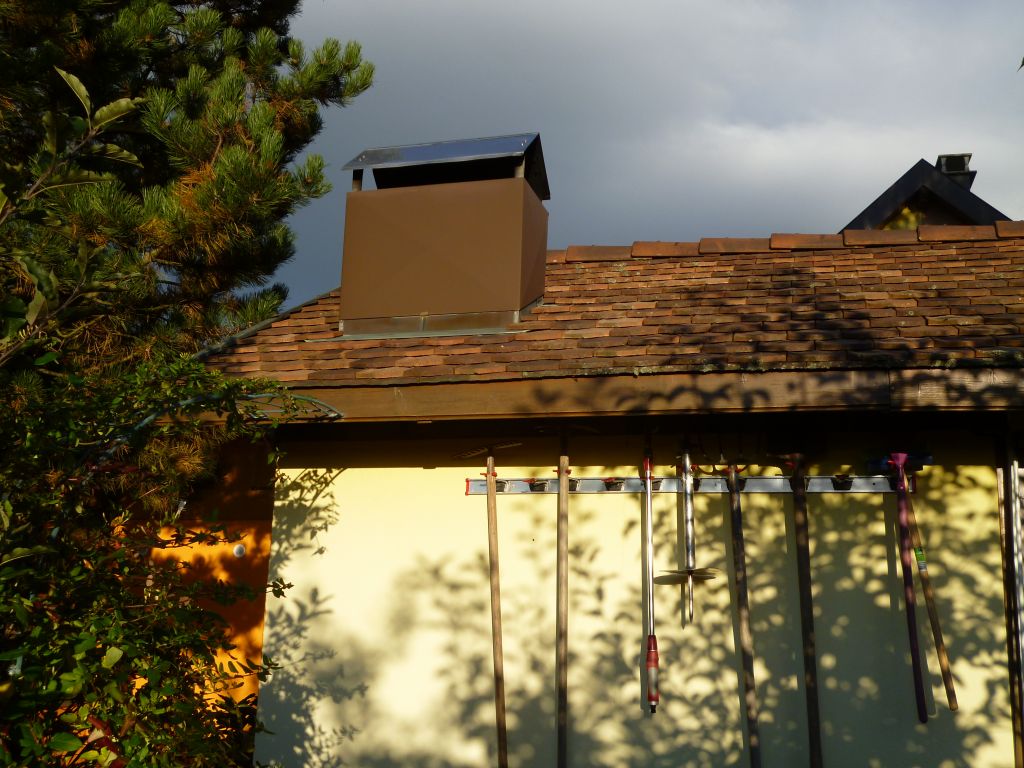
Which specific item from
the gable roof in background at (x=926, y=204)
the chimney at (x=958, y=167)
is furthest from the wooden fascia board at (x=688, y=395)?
the chimney at (x=958, y=167)

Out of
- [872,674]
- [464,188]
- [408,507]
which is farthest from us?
[464,188]

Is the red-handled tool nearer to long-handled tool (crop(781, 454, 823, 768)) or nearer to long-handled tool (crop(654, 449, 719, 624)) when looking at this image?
long-handled tool (crop(654, 449, 719, 624))

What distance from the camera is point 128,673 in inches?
123

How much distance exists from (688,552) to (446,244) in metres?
2.84

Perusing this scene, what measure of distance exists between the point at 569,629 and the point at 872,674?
1.66 m

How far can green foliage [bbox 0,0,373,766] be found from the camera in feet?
9.38

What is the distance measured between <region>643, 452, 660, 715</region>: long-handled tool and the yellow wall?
65 mm

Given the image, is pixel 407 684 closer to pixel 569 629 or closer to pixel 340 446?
pixel 569 629

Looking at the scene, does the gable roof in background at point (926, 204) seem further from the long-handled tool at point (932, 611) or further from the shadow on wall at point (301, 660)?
the shadow on wall at point (301, 660)

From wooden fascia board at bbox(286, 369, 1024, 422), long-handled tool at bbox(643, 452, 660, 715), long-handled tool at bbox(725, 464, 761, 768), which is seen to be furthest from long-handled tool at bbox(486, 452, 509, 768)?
long-handled tool at bbox(725, 464, 761, 768)

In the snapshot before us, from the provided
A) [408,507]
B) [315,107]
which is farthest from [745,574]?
[315,107]

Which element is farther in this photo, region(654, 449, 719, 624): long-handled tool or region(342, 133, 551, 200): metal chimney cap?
region(342, 133, 551, 200): metal chimney cap

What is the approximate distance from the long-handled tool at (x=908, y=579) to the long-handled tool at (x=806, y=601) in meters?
0.48

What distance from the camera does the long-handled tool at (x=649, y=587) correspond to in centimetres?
532
